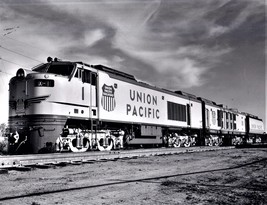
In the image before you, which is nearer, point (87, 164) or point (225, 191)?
point (225, 191)

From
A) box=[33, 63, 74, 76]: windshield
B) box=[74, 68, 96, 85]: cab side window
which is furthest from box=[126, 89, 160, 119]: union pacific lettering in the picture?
box=[33, 63, 74, 76]: windshield

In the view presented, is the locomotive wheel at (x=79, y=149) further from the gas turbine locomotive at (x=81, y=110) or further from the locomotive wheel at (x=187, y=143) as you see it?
the locomotive wheel at (x=187, y=143)

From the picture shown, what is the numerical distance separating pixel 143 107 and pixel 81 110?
6.47m

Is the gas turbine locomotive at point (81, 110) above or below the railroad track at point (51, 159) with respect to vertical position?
above

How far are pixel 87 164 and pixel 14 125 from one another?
4.82 metres

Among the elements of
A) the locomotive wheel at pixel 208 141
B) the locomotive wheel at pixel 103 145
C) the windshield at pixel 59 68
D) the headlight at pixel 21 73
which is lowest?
the locomotive wheel at pixel 208 141

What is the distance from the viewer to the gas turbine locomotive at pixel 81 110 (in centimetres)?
1275

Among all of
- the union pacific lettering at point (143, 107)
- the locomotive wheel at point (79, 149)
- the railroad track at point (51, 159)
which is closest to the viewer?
the railroad track at point (51, 159)

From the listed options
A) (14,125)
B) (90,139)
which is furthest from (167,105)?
(14,125)

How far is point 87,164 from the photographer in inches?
410

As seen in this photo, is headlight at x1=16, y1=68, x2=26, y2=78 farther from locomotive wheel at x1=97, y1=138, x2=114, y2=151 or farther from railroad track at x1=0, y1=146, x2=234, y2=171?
locomotive wheel at x1=97, y1=138, x2=114, y2=151

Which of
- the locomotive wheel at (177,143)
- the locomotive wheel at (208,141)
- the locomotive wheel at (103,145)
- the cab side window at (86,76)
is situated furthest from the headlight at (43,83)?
the locomotive wheel at (208,141)

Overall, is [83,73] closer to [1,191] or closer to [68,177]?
[68,177]

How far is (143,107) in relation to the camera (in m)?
19.8
